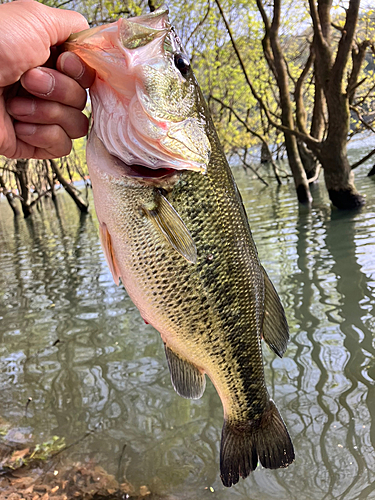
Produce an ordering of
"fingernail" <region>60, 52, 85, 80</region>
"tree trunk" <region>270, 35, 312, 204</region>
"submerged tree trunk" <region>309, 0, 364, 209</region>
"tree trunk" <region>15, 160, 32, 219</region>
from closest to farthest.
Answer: "fingernail" <region>60, 52, 85, 80</region> → "submerged tree trunk" <region>309, 0, 364, 209</region> → "tree trunk" <region>270, 35, 312, 204</region> → "tree trunk" <region>15, 160, 32, 219</region>

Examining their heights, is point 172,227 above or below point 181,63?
below

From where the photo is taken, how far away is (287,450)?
6.27ft

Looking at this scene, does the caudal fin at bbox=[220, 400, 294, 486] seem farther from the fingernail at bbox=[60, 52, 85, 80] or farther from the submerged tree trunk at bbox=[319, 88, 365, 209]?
the submerged tree trunk at bbox=[319, 88, 365, 209]

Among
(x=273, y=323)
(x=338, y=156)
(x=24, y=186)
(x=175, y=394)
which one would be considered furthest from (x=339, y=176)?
(x=24, y=186)

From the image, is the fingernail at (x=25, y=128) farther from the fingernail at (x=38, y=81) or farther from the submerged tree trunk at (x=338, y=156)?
the submerged tree trunk at (x=338, y=156)

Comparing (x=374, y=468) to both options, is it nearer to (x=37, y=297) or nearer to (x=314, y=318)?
(x=314, y=318)

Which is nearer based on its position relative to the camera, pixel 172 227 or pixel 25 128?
pixel 172 227

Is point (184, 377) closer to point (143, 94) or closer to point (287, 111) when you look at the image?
point (143, 94)

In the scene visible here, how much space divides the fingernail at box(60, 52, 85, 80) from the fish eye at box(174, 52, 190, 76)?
1.26ft

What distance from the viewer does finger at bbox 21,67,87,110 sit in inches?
63.6

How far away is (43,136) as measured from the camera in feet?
6.26

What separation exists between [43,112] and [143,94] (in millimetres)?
558

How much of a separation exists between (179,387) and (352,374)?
107 inches

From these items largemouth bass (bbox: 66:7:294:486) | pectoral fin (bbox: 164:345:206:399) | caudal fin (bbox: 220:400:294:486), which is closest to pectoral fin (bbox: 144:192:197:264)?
largemouth bass (bbox: 66:7:294:486)
